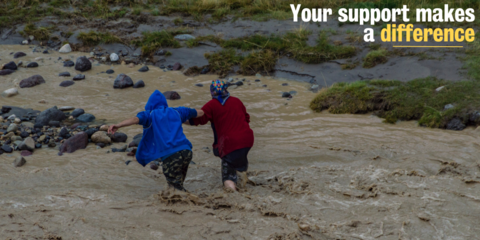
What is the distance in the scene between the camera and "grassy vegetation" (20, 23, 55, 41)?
12.3 meters

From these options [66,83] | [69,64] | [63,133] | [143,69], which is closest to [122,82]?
[143,69]

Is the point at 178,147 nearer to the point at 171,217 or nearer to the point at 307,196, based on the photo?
the point at 171,217

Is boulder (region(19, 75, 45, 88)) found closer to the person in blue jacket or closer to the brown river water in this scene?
the brown river water

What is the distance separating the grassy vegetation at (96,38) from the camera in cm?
1180

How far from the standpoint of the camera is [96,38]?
1184 centimetres

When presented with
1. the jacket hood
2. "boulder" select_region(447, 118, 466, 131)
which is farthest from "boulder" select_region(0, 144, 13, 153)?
"boulder" select_region(447, 118, 466, 131)

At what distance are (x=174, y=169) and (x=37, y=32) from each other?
10.2m

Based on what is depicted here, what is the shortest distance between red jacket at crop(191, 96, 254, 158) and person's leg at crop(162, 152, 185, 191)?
0.55m

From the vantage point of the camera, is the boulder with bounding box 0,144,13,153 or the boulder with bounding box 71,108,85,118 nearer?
the boulder with bounding box 0,144,13,153

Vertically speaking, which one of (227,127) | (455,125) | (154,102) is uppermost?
(154,102)

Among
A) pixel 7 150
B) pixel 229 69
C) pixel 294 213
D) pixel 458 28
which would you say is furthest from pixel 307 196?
pixel 458 28

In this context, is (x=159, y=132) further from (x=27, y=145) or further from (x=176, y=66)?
(x=176, y=66)

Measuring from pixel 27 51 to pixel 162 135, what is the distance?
30.4ft

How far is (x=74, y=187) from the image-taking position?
491 centimetres
